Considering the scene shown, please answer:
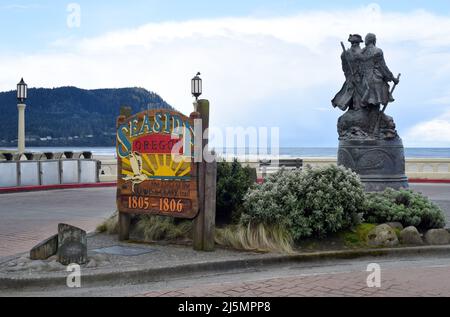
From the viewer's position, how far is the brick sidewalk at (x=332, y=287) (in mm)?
6035

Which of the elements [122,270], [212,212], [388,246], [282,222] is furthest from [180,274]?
[388,246]

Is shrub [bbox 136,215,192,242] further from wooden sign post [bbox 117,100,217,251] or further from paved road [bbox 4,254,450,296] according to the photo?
paved road [bbox 4,254,450,296]

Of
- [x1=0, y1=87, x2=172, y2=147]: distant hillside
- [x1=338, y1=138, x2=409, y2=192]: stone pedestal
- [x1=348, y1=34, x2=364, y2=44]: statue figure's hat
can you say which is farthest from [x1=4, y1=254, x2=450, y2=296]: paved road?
[x1=0, y1=87, x2=172, y2=147]: distant hillside

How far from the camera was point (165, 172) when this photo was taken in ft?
27.6

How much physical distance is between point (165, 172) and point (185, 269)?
1841 mm

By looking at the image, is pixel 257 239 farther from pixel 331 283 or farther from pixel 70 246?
pixel 70 246

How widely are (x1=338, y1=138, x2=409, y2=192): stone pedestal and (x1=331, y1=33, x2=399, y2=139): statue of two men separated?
244 millimetres

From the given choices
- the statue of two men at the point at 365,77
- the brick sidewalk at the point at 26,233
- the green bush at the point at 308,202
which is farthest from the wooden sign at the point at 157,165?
the statue of two men at the point at 365,77

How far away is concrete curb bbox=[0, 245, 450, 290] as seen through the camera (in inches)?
254

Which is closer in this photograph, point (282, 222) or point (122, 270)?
point (122, 270)

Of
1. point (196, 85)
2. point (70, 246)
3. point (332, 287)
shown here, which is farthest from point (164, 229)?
point (196, 85)

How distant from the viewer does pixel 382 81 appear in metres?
13.3

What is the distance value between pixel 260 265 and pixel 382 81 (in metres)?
7.43

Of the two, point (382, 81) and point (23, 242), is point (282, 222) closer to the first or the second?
point (23, 242)
